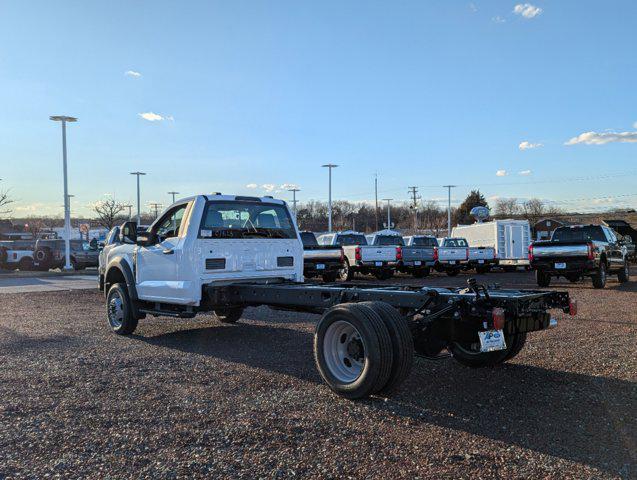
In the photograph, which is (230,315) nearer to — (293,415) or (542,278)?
(293,415)

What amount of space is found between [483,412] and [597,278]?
13.9m

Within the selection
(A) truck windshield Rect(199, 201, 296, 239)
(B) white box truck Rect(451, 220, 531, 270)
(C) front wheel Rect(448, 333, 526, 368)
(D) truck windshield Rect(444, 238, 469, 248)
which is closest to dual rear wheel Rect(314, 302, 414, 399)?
(C) front wheel Rect(448, 333, 526, 368)

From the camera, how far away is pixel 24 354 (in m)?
7.42

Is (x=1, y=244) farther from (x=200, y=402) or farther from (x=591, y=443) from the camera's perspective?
(x=591, y=443)

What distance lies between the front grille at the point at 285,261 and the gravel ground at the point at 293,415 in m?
1.20

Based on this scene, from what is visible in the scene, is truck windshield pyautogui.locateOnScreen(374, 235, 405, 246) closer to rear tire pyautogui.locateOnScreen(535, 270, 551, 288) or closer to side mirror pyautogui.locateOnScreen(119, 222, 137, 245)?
rear tire pyautogui.locateOnScreen(535, 270, 551, 288)

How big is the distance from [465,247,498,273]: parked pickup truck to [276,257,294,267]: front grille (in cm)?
1730

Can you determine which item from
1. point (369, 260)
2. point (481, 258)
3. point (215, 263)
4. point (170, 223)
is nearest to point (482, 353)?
point (215, 263)

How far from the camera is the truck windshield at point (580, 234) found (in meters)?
18.0

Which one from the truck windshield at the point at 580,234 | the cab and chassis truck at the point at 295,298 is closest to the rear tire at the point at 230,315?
the cab and chassis truck at the point at 295,298

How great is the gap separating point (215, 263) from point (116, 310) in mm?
2363

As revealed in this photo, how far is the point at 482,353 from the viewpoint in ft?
20.5

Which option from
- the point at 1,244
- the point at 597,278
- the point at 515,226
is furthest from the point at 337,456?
the point at 1,244

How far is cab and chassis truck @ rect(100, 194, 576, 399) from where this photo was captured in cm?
501
